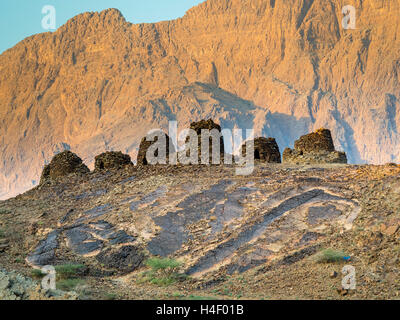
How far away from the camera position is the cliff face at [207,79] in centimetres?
13562

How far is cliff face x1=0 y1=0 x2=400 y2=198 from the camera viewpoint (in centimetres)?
13562

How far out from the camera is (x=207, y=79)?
159500 millimetres

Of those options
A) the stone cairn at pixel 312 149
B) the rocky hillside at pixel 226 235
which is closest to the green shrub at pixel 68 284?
the rocky hillside at pixel 226 235

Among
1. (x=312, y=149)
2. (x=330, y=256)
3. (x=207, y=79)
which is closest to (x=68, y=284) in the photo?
(x=330, y=256)

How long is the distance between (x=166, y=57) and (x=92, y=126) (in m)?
37.7

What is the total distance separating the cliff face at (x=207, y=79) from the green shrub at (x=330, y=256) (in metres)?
113

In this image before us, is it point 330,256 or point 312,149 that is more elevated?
point 312,149

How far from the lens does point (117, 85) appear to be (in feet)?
515

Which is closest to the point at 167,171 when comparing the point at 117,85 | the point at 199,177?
the point at 199,177

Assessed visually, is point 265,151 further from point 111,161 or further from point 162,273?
point 162,273

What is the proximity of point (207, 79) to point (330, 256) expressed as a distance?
150827 mm

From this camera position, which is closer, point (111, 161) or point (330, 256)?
point (330, 256)

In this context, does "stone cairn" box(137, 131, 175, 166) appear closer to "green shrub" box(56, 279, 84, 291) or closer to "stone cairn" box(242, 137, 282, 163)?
"stone cairn" box(242, 137, 282, 163)

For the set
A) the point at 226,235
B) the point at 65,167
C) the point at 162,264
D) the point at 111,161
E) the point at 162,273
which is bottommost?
the point at 162,273
